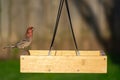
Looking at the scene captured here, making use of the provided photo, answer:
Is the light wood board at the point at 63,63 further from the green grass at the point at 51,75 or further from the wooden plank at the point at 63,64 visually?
the green grass at the point at 51,75

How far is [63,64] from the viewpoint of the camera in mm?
4250

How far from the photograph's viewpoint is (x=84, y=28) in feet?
23.7

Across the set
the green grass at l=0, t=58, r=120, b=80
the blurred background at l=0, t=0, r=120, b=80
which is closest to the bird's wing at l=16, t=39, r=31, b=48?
the green grass at l=0, t=58, r=120, b=80

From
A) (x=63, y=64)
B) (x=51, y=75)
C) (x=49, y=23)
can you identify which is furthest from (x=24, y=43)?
(x=49, y=23)

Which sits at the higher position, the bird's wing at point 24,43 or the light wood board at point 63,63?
the light wood board at point 63,63

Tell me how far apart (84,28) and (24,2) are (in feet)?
3.60

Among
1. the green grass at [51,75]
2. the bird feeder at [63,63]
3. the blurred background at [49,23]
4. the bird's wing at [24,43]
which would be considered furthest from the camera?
the blurred background at [49,23]

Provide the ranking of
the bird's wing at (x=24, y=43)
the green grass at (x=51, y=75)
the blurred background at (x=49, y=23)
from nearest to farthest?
the bird's wing at (x=24, y=43) < the green grass at (x=51, y=75) < the blurred background at (x=49, y=23)

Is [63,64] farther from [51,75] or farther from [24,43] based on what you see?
[51,75]

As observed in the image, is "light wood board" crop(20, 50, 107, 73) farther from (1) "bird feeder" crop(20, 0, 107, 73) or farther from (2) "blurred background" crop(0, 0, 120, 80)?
(2) "blurred background" crop(0, 0, 120, 80)

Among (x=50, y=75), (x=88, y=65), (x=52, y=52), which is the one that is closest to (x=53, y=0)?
(x=50, y=75)

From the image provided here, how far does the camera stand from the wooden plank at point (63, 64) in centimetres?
424

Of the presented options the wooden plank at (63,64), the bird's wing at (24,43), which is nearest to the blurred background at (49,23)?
the bird's wing at (24,43)

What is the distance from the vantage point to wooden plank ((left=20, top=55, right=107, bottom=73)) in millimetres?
4242
